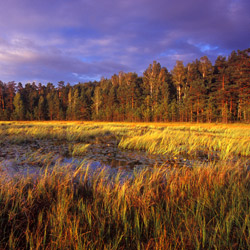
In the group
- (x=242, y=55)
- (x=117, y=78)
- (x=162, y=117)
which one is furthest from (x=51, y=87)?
(x=242, y=55)

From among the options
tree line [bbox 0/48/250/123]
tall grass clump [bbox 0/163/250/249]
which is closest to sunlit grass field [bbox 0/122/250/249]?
tall grass clump [bbox 0/163/250/249]

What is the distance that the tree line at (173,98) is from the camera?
1380 inches

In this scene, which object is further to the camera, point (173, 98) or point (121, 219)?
point (173, 98)

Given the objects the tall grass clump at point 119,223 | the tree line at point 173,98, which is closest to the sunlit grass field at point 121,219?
the tall grass clump at point 119,223

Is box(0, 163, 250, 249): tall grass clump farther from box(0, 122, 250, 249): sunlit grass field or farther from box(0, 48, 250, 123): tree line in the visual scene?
box(0, 48, 250, 123): tree line

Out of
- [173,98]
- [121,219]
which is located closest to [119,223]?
[121,219]

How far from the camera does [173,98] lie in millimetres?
49406

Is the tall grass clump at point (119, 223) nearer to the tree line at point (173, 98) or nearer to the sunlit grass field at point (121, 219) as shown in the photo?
the sunlit grass field at point (121, 219)

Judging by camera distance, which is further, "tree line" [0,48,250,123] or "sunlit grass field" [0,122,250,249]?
"tree line" [0,48,250,123]

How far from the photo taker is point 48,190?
127 inches

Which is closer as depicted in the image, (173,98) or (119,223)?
(119,223)

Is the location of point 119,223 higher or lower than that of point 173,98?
lower

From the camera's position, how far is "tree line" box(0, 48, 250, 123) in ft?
115

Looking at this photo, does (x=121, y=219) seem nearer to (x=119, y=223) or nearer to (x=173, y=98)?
(x=119, y=223)
